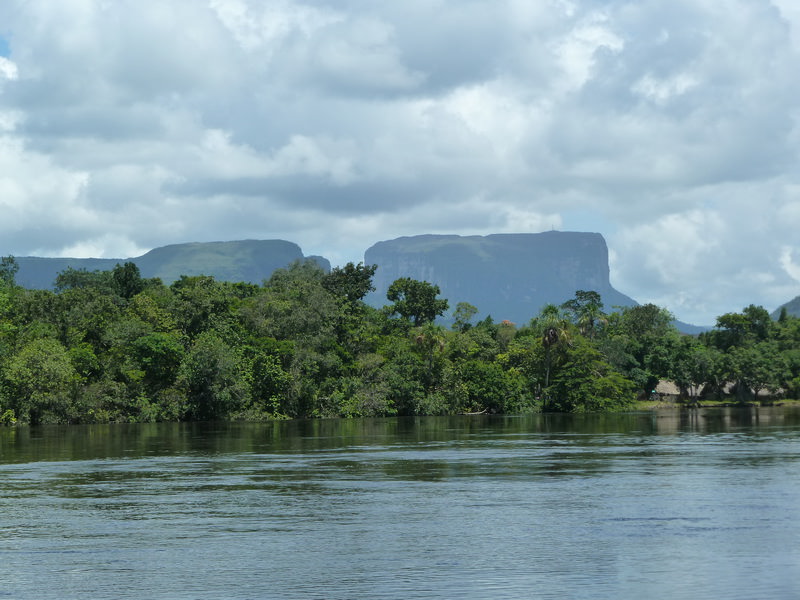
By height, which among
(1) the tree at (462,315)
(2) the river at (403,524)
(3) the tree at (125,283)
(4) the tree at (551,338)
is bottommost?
(2) the river at (403,524)

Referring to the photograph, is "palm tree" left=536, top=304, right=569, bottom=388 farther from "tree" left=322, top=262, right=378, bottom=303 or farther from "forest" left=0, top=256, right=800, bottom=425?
"tree" left=322, top=262, right=378, bottom=303

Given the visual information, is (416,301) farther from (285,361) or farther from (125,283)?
(285,361)

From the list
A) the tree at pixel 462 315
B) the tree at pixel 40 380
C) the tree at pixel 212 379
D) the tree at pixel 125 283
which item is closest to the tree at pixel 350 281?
the tree at pixel 462 315

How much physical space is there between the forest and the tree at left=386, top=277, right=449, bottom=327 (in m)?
4.42

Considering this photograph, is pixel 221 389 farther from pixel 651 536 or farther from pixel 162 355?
pixel 651 536

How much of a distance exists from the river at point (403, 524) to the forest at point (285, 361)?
42823 millimetres

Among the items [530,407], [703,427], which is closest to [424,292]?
[530,407]

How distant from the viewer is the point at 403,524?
2631 cm

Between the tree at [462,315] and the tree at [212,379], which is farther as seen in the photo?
the tree at [462,315]

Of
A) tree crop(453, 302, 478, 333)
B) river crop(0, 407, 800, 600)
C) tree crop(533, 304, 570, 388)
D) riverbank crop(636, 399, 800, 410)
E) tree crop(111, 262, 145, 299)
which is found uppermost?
tree crop(111, 262, 145, 299)

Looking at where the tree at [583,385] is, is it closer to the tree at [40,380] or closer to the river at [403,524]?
the tree at [40,380]

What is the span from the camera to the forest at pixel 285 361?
9375 centimetres

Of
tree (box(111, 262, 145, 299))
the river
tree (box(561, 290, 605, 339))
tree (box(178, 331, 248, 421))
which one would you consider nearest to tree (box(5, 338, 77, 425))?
tree (box(178, 331, 248, 421))

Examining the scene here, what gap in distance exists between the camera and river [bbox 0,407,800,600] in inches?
758
